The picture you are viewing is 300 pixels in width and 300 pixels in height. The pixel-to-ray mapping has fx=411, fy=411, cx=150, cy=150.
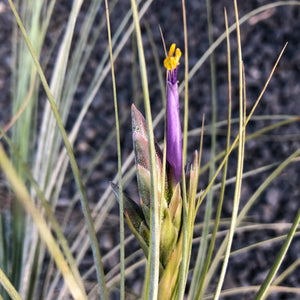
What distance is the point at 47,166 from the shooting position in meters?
0.41

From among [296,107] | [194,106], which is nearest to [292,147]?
[296,107]

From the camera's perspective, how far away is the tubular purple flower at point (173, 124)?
220 mm

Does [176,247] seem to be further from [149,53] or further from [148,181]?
[149,53]

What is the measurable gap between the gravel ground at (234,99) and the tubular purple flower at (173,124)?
18.8 inches

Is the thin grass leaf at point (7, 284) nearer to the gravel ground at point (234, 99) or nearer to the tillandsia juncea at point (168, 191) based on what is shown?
the tillandsia juncea at point (168, 191)

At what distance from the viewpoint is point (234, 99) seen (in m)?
0.79

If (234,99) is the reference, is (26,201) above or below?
above

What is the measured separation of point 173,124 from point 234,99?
59 cm

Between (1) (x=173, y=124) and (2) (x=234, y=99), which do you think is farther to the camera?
(2) (x=234, y=99)

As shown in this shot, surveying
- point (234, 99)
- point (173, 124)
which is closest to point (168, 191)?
point (173, 124)

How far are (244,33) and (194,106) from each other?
171 millimetres

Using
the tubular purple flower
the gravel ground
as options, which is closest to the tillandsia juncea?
the tubular purple flower

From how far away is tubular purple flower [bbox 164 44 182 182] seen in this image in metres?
0.22

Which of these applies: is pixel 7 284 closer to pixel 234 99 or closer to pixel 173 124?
pixel 173 124
